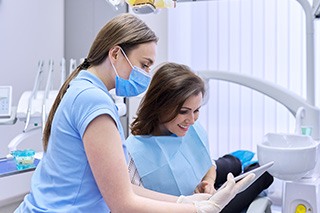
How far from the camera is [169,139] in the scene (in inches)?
60.3

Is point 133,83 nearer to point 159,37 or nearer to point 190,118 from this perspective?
point 190,118

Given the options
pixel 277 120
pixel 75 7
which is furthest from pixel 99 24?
pixel 277 120

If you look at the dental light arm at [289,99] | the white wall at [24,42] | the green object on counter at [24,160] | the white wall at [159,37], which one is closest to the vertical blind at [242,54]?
the white wall at [159,37]

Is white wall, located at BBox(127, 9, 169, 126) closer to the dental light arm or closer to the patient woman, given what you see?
the dental light arm

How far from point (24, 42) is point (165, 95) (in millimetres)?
1601

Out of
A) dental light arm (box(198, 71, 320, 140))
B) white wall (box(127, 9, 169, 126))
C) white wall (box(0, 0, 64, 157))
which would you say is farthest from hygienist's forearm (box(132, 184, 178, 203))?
white wall (box(0, 0, 64, 157))

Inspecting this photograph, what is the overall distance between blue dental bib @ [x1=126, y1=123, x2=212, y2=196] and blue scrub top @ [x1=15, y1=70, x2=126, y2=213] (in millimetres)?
498

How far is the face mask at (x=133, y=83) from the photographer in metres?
1.04

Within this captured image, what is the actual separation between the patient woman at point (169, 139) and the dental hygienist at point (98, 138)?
0.39 m

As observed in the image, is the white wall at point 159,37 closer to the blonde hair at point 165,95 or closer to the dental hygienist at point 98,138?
the blonde hair at point 165,95

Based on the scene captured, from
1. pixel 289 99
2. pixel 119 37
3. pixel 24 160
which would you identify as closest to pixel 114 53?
pixel 119 37

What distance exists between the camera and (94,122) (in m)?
0.86

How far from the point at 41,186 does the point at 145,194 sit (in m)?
0.46

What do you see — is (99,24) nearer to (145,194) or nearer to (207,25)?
(207,25)
